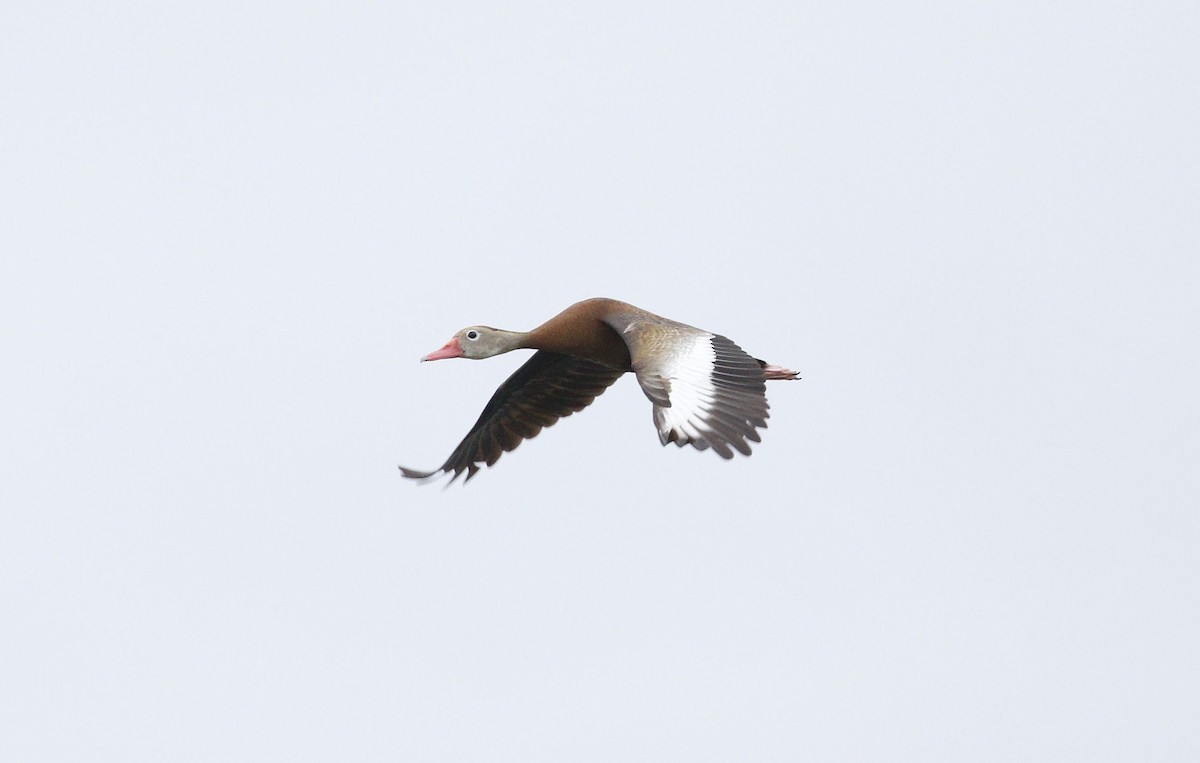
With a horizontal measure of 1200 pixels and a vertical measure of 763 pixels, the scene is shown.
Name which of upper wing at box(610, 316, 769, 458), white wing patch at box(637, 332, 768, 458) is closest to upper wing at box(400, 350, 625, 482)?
upper wing at box(610, 316, 769, 458)

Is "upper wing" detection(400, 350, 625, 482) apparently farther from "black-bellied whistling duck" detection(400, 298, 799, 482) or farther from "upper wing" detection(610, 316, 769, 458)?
"upper wing" detection(610, 316, 769, 458)

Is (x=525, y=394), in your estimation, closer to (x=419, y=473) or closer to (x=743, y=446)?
(x=419, y=473)

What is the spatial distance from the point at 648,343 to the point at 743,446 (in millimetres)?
2487

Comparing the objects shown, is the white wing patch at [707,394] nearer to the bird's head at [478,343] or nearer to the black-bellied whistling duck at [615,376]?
the black-bellied whistling duck at [615,376]

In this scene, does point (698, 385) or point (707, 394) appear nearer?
point (707, 394)

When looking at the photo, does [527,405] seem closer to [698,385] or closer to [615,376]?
[615,376]

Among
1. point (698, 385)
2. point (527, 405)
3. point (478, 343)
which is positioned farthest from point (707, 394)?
point (527, 405)

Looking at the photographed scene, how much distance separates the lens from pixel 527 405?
18531mm

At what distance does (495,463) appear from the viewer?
731 inches

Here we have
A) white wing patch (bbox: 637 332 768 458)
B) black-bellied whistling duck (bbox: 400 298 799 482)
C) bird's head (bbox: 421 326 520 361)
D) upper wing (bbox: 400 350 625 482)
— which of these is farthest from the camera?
upper wing (bbox: 400 350 625 482)

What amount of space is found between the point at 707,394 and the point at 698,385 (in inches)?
8.8

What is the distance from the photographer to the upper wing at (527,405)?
18.3 metres

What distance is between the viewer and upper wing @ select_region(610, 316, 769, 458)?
1343cm

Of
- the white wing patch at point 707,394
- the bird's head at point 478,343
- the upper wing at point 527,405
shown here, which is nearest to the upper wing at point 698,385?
the white wing patch at point 707,394
